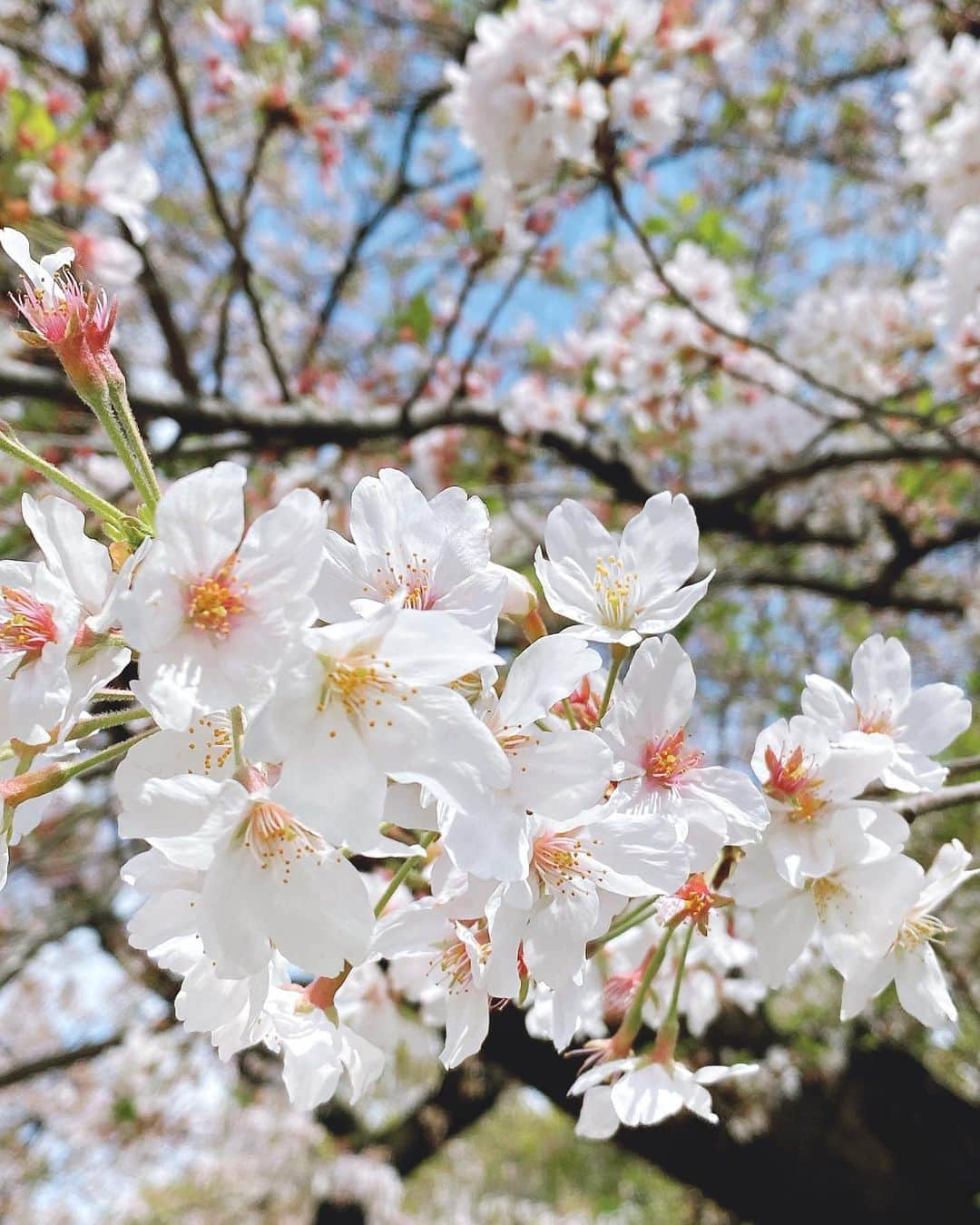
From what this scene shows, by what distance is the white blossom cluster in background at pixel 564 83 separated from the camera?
2.52m

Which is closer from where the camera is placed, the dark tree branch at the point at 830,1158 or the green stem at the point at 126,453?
the green stem at the point at 126,453

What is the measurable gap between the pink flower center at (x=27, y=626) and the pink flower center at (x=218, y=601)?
0.46ft

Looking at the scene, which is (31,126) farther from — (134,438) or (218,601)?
(218,601)

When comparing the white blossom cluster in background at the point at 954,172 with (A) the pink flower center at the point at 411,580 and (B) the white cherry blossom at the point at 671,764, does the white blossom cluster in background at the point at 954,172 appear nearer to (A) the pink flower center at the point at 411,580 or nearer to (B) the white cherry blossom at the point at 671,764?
Result: (B) the white cherry blossom at the point at 671,764

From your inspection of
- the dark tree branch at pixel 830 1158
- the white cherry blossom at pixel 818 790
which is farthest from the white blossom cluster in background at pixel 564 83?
the dark tree branch at pixel 830 1158

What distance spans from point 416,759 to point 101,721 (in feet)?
0.93

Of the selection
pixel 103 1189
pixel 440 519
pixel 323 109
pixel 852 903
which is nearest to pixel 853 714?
pixel 852 903

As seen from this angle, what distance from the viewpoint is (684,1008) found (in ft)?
6.37

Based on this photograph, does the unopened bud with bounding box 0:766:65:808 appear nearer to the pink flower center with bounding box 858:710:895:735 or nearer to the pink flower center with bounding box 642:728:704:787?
the pink flower center with bounding box 642:728:704:787

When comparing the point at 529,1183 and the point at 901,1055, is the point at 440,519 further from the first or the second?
the point at 529,1183

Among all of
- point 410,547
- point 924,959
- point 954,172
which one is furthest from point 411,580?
point 954,172

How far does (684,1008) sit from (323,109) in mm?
3203

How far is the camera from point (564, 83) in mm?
2596

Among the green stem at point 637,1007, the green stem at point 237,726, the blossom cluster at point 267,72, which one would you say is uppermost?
the blossom cluster at point 267,72
